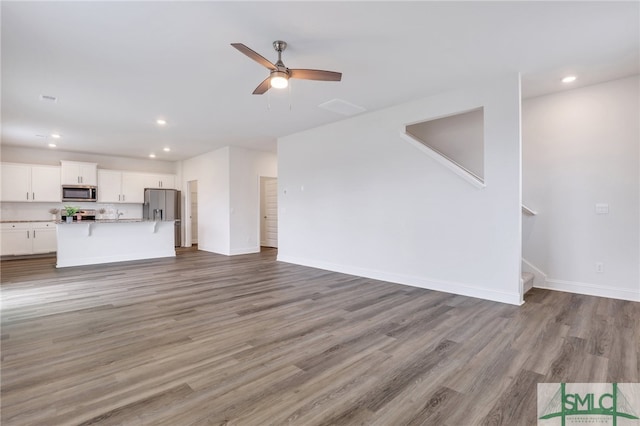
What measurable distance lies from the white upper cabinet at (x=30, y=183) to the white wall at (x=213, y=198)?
327 centimetres

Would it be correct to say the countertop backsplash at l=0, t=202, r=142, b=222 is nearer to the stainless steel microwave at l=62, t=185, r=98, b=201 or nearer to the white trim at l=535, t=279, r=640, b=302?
the stainless steel microwave at l=62, t=185, r=98, b=201

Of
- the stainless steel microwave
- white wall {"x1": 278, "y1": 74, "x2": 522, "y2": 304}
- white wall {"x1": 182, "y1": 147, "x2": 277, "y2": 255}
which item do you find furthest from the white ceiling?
the stainless steel microwave

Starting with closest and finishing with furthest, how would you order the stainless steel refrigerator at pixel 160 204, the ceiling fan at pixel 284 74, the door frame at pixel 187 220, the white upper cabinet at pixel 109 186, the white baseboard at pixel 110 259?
1. the ceiling fan at pixel 284 74
2. the white baseboard at pixel 110 259
3. the white upper cabinet at pixel 109 186
4. the stainless steel refrigerator at pixel 160 204
5. the door frame at pixel 187 220

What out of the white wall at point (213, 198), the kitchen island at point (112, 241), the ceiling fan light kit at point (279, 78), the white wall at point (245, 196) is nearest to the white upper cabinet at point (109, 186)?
the white wall at point (213, 198)

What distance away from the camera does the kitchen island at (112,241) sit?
20.5ft

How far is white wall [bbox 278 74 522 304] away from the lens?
377cm

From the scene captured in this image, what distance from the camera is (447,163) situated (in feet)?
13.9

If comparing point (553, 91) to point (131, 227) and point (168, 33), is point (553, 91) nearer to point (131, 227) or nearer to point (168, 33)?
point (168, 33)

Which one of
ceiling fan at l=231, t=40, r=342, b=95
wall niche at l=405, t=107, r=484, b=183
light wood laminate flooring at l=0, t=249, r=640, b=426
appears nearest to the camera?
light wood laminate flooring at l=0, t=249, r=640, b=426

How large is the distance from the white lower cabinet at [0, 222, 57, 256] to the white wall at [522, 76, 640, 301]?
10467 millimetres

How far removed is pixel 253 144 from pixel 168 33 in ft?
15.6

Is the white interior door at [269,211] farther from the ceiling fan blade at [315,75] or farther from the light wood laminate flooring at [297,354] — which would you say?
the ceiling fan blade at [315,75]

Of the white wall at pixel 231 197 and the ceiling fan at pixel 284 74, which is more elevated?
the ceiling fan at pixel 284 74

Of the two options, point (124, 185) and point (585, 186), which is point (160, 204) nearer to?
point (124, 185)
